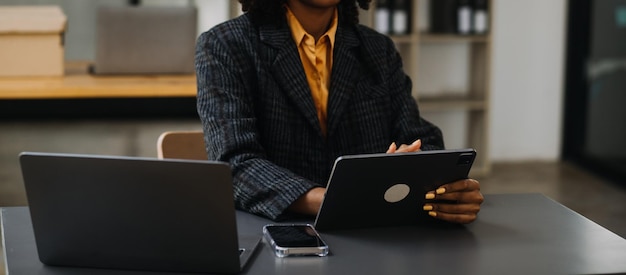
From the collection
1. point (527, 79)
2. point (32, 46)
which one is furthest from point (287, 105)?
point (527, 79)

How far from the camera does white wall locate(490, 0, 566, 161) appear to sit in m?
5.46

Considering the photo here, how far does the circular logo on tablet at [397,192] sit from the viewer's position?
160 centimetres

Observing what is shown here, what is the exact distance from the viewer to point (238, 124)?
6.36 feet

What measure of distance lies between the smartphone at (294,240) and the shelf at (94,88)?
1868 mm

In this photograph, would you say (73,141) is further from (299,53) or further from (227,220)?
(227,220)

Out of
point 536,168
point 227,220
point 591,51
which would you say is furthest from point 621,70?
point 227,220

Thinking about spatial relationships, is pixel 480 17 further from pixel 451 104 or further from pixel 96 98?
pixel 96 98

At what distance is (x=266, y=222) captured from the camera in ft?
5.66

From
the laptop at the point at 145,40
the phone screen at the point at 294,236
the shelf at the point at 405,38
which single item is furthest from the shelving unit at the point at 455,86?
the phone screen at the point at 294,236

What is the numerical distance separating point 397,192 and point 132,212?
0.48 metres

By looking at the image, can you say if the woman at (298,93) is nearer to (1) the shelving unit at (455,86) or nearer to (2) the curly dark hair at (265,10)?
(2) the curly dark hair at (265,10)

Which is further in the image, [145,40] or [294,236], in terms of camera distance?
[145,40]

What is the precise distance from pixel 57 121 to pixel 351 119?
1.68 metres

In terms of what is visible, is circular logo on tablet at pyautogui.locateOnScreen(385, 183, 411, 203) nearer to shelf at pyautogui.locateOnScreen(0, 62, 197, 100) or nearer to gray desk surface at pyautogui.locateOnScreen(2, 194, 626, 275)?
gray desk surface at pyautogui.locateOnScreen(2, 194, 626, 275)
